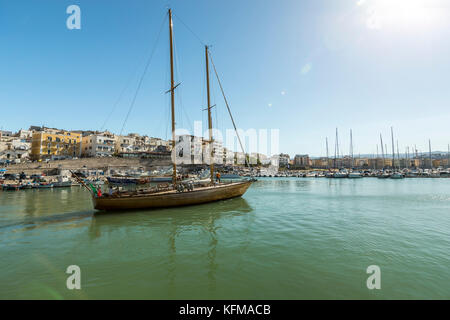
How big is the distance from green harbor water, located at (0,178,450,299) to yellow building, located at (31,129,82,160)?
229 feet

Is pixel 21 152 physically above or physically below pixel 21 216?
above

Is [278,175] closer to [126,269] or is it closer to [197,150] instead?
[197,150]

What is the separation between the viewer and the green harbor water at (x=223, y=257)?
17.7 ft

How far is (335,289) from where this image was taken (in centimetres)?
539

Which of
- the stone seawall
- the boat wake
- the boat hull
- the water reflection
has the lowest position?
the water reflection

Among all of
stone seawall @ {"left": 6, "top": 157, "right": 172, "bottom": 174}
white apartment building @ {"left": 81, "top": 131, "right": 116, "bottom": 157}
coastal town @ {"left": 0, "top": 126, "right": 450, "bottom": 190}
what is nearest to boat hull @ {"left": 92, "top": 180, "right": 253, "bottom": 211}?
coastal town @ {"left": 0, "top": 126, "right": 450, "bottom": 190}

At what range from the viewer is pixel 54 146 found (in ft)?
223

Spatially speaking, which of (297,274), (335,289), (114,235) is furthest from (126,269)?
(335,289)

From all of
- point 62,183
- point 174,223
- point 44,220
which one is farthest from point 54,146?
point 174,223

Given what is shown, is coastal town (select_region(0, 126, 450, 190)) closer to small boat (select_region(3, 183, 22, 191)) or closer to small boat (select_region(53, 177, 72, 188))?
small boat (select_region(53, 177, 72, 188))

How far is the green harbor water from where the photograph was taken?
5387 mm

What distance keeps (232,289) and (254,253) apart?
2588mm

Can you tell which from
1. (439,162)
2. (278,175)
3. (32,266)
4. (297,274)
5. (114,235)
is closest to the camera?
(297,274)

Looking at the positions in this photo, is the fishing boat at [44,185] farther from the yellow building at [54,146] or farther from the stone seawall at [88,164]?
the yellow building at [54,146]
